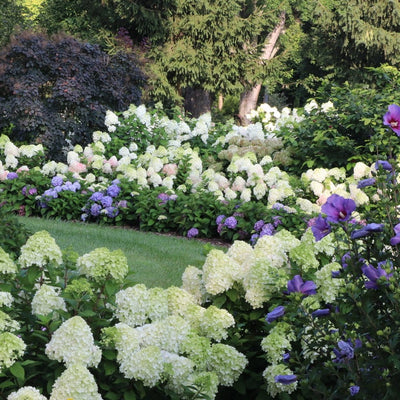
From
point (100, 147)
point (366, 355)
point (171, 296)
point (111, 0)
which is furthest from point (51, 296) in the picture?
point (111, 0)

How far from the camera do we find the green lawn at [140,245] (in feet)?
19.5

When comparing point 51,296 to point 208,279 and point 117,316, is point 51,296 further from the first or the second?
point 208,279

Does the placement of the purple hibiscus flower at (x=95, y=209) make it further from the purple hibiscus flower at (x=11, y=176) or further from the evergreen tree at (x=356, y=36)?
the evergreen tree at (x=356, y=36)

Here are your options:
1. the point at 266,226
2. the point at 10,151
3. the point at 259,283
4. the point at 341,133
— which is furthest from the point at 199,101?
the point at 259,283

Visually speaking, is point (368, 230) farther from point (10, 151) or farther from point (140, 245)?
point (10, 151)

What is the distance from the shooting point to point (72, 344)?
8.07ft

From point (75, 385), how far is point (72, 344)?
20cm

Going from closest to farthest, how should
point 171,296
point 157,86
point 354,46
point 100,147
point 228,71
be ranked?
point 171,296 < point 100,147 < point 157,86 < point 228,71 < point 354,46

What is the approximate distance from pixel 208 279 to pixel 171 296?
19 centimetres

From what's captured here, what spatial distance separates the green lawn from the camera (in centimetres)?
593

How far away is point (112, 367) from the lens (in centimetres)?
264

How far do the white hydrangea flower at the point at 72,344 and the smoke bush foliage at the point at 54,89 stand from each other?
8239mm

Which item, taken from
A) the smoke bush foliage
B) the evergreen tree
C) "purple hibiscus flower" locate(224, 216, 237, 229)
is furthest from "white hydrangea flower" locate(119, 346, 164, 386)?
the evergreen tree

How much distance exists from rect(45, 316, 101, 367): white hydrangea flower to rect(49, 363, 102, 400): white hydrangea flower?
122mm
